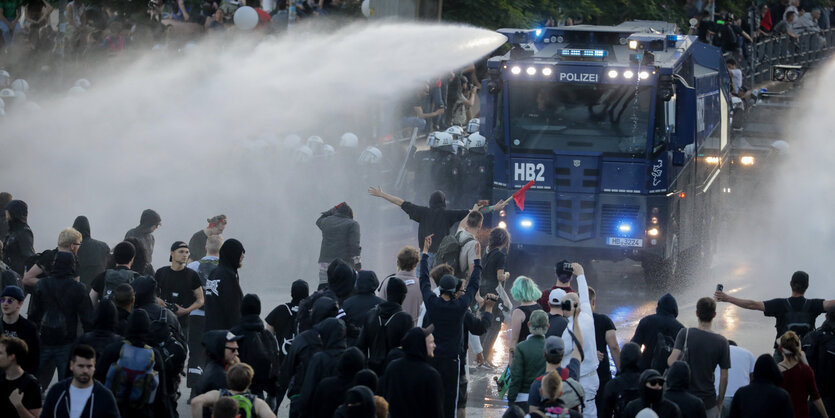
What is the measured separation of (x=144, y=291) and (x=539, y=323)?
2.94m

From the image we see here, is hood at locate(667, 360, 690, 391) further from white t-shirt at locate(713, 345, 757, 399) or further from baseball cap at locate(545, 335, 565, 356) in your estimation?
white t-shirt at locate(713, 345, 757, 399)

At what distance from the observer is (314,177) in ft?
67.6

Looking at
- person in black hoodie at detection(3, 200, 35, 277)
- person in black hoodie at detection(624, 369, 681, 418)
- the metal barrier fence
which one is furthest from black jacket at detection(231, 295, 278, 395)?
the metal barrier fence

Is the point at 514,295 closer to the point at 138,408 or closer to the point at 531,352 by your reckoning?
the point at 531,352

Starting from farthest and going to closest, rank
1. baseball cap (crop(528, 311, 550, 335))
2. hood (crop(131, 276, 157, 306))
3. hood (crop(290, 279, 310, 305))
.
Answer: hood (crop(290, 279, 310, 305)), hood (crop(131, 276, 157, 306)), baseball cap (crop(528, 311, 550, 335))

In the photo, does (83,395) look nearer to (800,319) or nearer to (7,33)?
(800,319)

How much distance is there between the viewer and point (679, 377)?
8891mm

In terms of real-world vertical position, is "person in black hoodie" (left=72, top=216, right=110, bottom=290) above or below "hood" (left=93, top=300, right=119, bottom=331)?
below

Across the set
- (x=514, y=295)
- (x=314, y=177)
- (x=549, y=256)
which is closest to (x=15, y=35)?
(x=314, y=177)

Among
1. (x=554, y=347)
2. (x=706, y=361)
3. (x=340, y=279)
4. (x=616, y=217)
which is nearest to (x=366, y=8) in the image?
(x=616, y=217)

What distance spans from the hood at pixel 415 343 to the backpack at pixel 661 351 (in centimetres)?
221

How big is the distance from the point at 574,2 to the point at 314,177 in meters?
11.1

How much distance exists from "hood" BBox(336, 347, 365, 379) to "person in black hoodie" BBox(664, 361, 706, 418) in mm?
1985

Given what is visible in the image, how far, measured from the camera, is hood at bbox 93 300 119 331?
31.5ft
